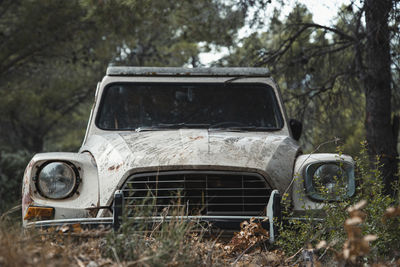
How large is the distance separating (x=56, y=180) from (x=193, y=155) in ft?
3.55

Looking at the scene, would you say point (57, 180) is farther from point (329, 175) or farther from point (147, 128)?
point (329, 175)

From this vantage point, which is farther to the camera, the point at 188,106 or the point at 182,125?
the point at 188,106

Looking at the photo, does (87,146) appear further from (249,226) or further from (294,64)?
(294,64)

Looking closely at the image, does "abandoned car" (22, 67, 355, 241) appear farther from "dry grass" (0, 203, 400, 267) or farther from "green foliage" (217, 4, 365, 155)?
"green foliage" (217, 4, 365, 155)

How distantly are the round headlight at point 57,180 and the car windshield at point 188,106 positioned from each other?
1.16 metres

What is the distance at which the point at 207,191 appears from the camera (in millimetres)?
3959

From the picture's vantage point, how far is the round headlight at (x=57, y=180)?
4090 millimetres

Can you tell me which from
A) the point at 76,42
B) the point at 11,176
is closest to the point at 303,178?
the point at 76,42

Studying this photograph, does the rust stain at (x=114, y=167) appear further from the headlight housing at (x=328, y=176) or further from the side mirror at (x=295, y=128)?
the side mirror at (x=295, y=128)

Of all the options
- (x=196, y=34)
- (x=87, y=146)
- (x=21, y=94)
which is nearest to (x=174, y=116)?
(x=87, y=146)

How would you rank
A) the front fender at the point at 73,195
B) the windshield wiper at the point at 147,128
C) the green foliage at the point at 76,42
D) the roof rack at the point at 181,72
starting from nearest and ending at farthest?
the front fender at the point at 73,195, the windshield wiper at the point at 147,128, the roof rack at the point at 181,72, the green foliage at the point at 76,42

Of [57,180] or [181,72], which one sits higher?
[181,72]

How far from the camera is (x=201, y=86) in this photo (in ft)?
18.2

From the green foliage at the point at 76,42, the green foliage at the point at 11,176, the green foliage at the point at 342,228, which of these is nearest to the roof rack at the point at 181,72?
the green foliage at the point at 76,42
